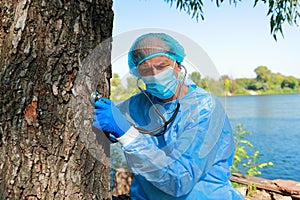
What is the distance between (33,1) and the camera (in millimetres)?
1097

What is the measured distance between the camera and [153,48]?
4.75 ft

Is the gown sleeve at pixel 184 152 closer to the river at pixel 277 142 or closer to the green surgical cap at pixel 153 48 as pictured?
the green surgical cap at pixel 153 48

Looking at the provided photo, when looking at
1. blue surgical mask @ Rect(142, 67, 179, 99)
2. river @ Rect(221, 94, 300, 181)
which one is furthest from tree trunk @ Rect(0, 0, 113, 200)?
river @ Rect(221, 94, 300, 181)

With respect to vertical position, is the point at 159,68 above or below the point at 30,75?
above

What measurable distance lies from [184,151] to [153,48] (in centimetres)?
41

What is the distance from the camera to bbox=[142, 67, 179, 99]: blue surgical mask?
1485 millimetres

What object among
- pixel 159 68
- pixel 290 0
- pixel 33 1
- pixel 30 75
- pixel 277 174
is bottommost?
pixel 277 174

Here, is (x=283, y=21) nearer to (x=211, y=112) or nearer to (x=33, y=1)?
(x=211, y=112)

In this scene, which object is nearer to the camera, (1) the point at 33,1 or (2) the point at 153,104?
(1) the point at 33,1

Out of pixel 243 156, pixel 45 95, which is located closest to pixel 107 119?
pixel 45 95

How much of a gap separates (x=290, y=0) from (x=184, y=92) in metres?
2.24

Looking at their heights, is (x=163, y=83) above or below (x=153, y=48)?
below

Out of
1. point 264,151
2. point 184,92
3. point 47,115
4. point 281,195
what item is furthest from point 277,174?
point 47,115

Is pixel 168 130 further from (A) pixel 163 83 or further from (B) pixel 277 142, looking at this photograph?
(B) pixel 277 142
